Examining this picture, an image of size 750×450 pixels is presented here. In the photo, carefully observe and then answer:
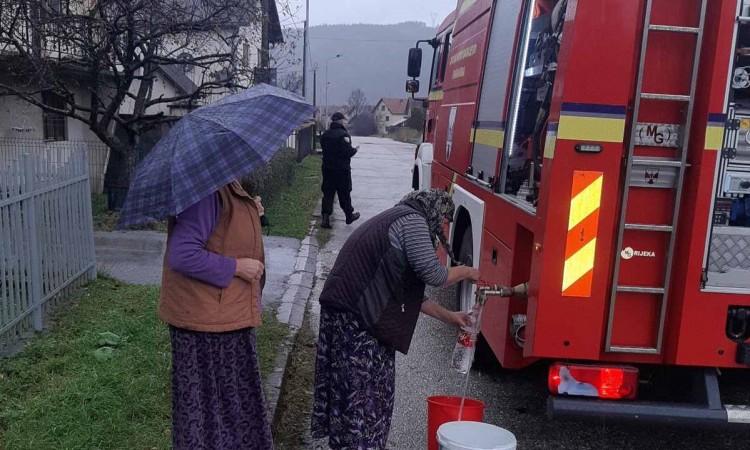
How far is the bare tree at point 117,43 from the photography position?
9.66 metres

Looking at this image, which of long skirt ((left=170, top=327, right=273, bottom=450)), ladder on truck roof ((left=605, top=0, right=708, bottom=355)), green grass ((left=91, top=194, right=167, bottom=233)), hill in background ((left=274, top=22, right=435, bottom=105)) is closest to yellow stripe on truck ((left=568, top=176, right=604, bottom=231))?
ladder on truck roof ((left=605, top=0, right=708, bottom=355))

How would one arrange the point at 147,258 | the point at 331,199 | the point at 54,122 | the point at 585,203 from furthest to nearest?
the point at 54,122 → the point at 331,199 → the point at 147,258 → the point at 585,203

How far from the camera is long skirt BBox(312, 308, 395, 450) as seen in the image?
3.43 meters

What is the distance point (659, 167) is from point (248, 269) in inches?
77.7

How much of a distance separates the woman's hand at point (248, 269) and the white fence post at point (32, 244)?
2.93 meters

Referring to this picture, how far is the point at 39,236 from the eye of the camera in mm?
5547

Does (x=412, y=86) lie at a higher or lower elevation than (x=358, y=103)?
higher

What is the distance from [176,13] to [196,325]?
8.27m

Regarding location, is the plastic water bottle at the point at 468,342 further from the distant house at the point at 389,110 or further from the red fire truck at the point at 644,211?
the distant house at the point at 389,110

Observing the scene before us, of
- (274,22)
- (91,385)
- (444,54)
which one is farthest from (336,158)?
(91,385)

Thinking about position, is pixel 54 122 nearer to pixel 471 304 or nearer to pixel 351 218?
pixel 351 218

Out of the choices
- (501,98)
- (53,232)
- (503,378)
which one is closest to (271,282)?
(53,232)

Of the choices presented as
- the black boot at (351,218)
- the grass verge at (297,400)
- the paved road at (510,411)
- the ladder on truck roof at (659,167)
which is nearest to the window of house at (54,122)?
the black boot at (351,218)

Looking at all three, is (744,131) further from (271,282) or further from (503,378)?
(271,282)
